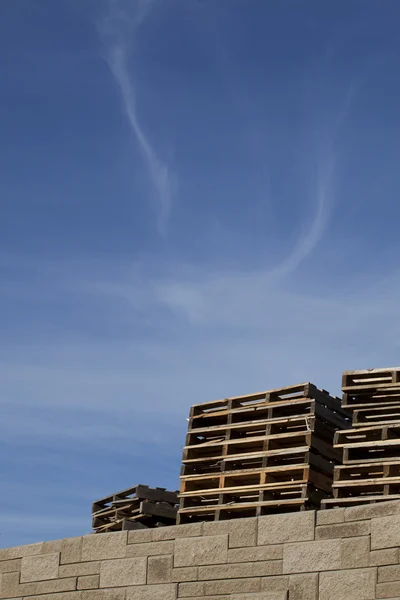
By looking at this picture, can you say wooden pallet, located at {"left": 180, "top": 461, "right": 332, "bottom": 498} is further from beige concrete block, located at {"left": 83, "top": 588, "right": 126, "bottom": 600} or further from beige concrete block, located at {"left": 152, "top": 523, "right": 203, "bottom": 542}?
beige concrete block, located at {"left": 83, "top": 588, "right": 126, "bottom": 600}

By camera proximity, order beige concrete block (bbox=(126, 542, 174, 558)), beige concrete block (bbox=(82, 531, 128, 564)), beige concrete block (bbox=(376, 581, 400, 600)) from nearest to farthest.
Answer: beige concrete block (bbox=(376, 581, 400, 600)) → beige concrete block (bbox=(126, 542, 174, 558)) → beige concrete block (bbox=(82, 531, 128, 564))

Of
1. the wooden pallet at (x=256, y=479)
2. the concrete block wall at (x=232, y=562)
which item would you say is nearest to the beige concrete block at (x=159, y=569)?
the concrete block wall at (x=232, y=562)

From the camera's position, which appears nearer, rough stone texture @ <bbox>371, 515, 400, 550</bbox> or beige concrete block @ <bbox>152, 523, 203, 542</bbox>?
rough stone texture @ <bbox>371, 515, 400, 550</bbox>

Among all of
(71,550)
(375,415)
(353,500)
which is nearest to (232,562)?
(353,500)

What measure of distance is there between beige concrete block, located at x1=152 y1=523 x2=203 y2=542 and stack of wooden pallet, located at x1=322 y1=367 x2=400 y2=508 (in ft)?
6.25

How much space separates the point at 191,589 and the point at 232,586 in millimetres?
650

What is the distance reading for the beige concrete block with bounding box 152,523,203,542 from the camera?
48.7 feet

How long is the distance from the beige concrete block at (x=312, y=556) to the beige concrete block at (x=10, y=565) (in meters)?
5.05

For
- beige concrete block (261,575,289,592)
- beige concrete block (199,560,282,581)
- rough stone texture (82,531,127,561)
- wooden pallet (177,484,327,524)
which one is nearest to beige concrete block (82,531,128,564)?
rough stone texture (82,531,127,561)

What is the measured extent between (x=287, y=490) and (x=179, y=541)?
1623 millimetres

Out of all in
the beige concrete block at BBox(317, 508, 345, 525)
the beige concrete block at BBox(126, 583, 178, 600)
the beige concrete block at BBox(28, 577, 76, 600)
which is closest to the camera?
the beige concrete block at BBox(317, 508, 345, 525)

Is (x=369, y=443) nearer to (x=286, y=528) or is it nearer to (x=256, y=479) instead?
(x=286, y=528)

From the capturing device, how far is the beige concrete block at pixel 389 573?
41.9 ft

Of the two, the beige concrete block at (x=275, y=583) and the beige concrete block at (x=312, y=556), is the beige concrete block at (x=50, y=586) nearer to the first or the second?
the beige concrete block at (x=275, y=583)
